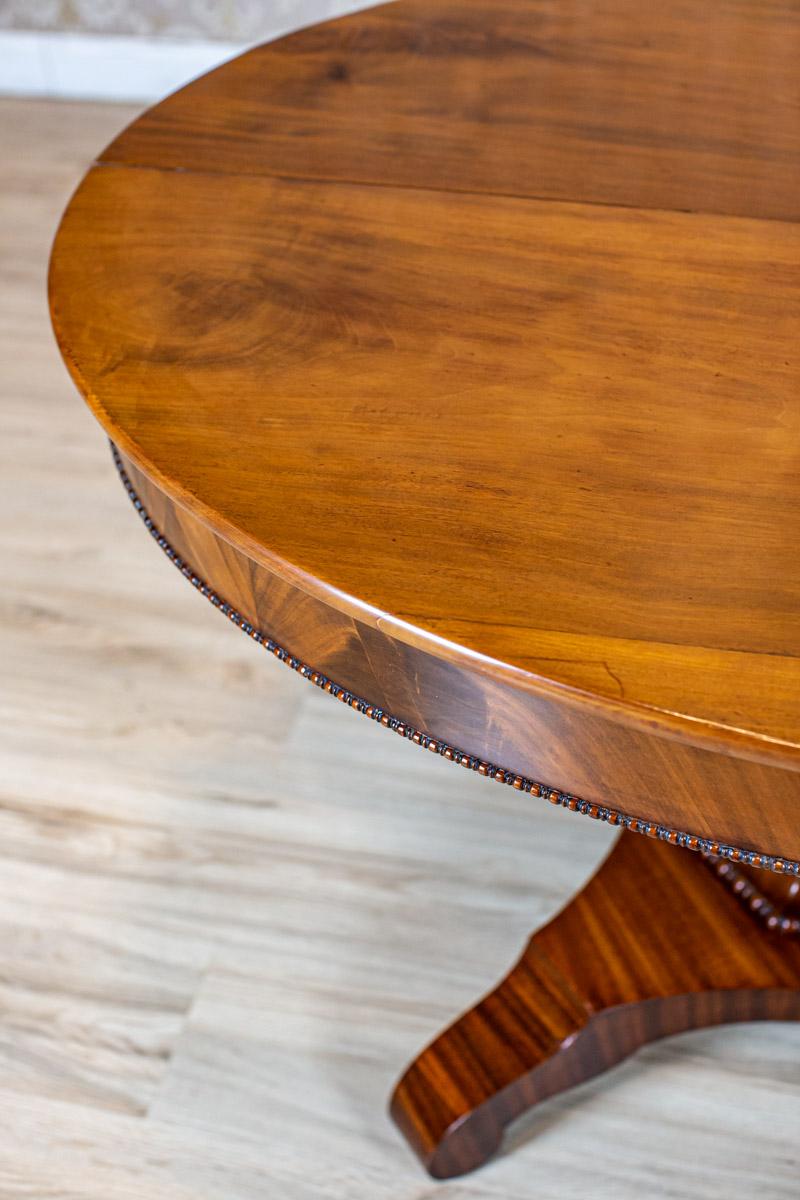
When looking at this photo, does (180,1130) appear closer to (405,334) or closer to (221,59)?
(405,334)

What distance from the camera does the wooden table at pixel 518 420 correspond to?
0.45 metres

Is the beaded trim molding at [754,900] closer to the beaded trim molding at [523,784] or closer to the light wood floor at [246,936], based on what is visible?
the light wood floor at [246,936]

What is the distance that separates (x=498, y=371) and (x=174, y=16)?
148 cm

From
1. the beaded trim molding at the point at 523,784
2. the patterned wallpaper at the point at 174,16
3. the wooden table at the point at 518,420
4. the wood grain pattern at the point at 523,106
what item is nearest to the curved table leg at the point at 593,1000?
the wooden table at the point at 518,420

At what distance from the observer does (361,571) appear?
1.52 feet

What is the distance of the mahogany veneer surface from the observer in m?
0.44

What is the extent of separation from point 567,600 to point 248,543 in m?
0.12

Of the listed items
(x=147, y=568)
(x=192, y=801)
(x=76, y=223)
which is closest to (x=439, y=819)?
(x=192, y=801)

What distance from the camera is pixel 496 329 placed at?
1.92 feet

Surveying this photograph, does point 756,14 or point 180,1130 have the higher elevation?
point 756,14

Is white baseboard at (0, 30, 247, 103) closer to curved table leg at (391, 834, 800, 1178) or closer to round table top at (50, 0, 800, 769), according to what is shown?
round table top at (50, 0, 800, 769)

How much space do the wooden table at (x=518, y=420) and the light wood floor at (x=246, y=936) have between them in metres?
0.06

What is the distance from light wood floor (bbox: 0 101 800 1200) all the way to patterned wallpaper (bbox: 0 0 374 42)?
99 centimetres

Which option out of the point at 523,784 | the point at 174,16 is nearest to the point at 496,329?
the point at 523,784
